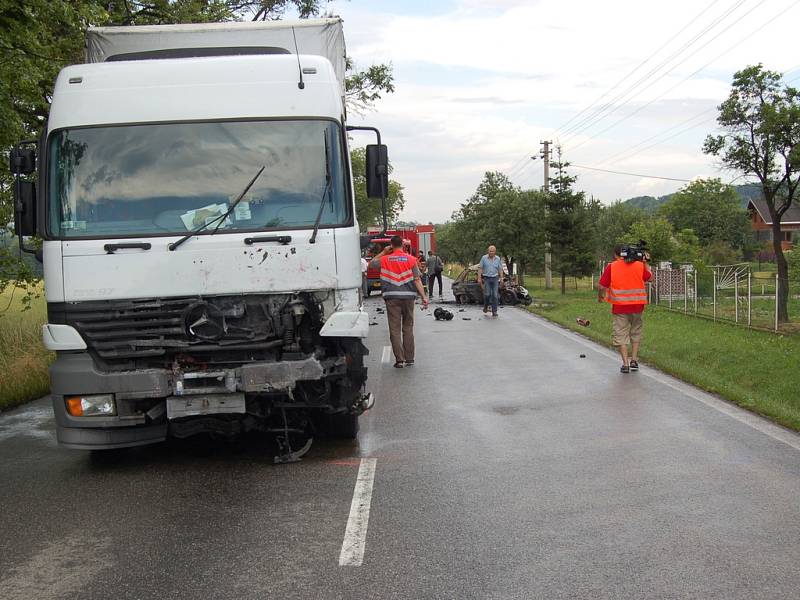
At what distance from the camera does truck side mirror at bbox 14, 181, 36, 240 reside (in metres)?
6.79

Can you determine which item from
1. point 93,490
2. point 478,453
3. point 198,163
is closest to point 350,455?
point 478,453

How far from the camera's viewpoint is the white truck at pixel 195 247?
20.8ft

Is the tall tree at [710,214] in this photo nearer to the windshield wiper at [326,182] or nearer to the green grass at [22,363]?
the green grass at [22,363]

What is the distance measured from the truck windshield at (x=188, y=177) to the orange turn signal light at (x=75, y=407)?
1235mm

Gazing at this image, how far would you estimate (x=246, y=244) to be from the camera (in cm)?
647

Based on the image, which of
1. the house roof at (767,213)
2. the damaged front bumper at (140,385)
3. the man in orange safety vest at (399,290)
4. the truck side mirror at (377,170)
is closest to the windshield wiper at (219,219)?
the damaged front bumper at (140,385)

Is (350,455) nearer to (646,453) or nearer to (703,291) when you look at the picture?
(646,453)

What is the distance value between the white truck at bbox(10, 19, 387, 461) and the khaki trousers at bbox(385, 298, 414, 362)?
17.8 ft

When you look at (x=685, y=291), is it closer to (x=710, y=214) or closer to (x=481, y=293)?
(x=481, y=293)

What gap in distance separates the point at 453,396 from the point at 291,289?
3921 mm

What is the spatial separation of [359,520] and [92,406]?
7.86 ft

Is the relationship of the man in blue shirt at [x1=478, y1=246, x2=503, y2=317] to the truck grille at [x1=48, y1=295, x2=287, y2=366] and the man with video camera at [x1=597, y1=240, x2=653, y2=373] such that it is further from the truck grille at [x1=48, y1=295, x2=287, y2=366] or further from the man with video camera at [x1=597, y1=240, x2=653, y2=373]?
the truck grille at [x1=48, y1=295, x2=287, y2=366]

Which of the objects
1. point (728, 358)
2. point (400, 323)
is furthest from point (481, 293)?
point (400, 323)

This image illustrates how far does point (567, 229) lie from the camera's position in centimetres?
3869
